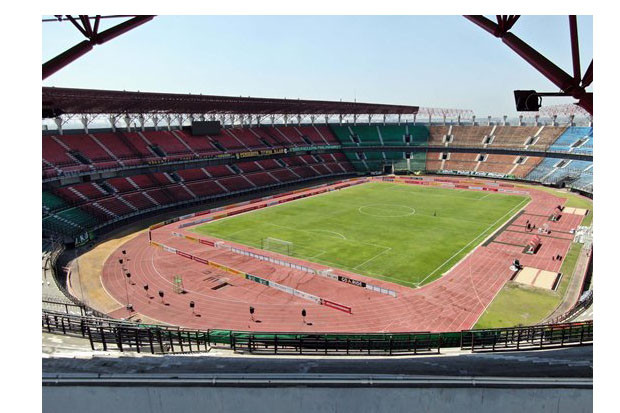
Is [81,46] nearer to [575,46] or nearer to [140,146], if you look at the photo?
[575,46]

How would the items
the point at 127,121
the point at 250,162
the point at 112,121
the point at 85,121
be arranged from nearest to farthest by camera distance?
the point at 85,121
the point at 112,121
the point at 127,121
the point at 250,162

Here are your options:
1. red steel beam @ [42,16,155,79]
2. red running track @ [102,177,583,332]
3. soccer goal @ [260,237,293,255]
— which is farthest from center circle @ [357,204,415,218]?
red steel beam @ [42,16,155,79]

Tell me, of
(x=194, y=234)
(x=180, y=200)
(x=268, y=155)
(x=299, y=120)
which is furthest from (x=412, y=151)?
(x=194, y=234)

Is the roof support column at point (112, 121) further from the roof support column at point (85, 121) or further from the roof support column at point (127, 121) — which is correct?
the roof support column at point (85, 121)

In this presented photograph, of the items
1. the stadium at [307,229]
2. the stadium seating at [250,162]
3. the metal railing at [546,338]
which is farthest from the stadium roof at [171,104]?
the metal railing at [546,338]

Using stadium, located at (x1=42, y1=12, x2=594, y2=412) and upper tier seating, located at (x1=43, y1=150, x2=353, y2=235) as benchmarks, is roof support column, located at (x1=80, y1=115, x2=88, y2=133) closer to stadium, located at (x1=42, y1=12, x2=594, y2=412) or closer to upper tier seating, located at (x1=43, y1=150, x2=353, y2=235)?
stadium, located at (x1=42, y1=12, x2=594, y2=412)

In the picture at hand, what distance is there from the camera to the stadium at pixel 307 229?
64.5ft

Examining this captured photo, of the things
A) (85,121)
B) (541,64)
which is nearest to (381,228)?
(541,64)

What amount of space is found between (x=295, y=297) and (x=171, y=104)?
45.2m

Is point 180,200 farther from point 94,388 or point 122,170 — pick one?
point 94,388

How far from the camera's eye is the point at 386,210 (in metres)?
62.6

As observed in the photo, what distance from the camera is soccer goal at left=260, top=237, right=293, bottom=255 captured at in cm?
4400

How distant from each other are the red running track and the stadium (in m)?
0.20

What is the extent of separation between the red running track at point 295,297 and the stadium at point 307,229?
0.65 ft
